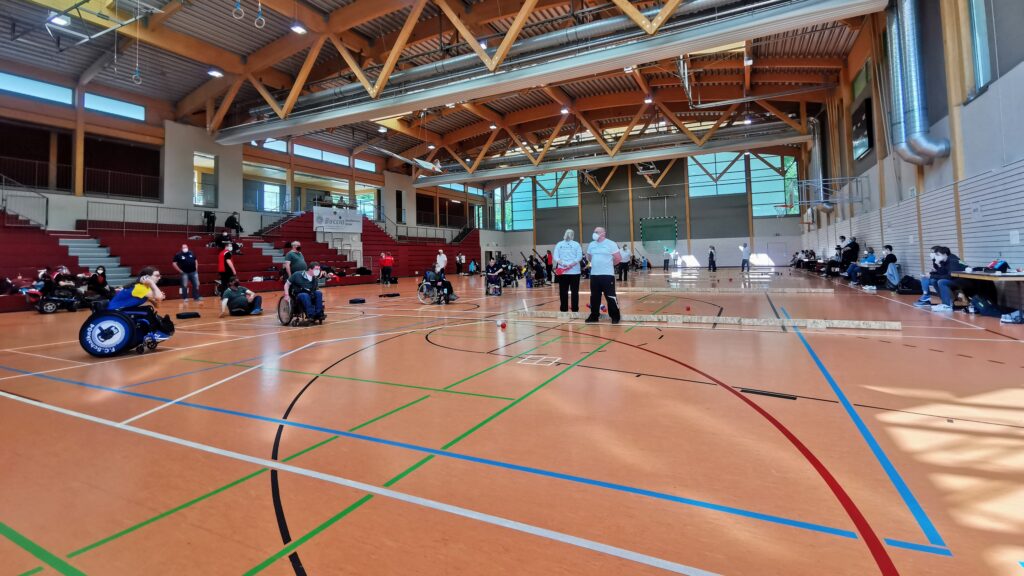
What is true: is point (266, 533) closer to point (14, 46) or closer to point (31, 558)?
point (31, 558)

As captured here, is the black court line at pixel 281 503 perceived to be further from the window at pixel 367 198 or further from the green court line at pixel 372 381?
the window at pixel 367 198

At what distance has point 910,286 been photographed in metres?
11.2

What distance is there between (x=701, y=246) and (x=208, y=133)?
106 ft

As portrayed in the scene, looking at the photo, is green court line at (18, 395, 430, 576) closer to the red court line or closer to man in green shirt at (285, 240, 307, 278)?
the red court line

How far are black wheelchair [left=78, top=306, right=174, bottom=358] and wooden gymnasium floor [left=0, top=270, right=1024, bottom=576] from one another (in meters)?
0.41

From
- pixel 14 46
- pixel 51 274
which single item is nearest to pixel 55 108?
pixel 14 46

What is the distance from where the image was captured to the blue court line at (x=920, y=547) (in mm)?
1469

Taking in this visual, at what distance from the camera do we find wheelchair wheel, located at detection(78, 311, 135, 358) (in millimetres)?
5164

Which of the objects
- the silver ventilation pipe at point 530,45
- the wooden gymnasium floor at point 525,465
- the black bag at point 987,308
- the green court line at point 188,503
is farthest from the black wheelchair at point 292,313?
the black bag at point 987,308

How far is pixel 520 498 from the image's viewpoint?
190cm

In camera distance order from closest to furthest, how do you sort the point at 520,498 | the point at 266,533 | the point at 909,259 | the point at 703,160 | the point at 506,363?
the point at 266,533 < the point at 520,498 < the point at 506,363 < the point at 909,259 < the point at 703,160

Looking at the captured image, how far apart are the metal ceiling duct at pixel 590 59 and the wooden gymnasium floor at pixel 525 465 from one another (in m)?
8.59

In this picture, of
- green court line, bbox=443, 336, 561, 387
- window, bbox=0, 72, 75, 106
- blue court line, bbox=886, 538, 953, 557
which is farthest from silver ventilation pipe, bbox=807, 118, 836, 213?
window, bbox=0, 72, 75, 106

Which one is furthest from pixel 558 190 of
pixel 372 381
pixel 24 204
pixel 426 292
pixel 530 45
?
pixel 372 381
